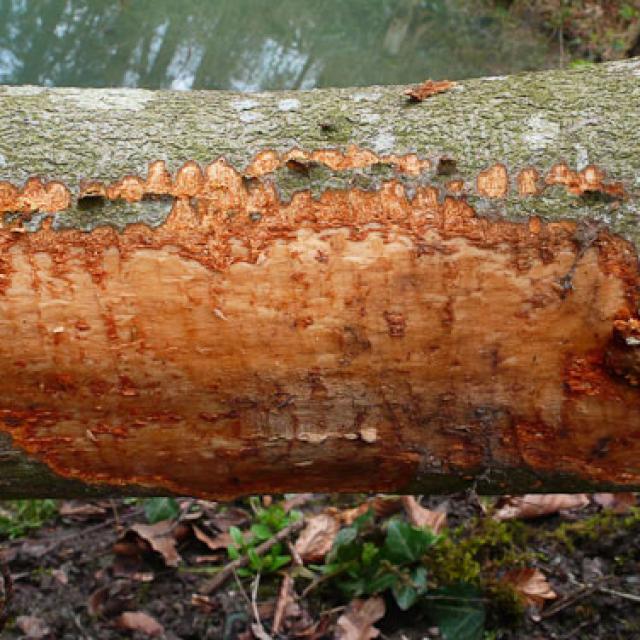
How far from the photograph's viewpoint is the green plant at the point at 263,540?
68.1 inches

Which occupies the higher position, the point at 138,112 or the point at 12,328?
the point at 138,112

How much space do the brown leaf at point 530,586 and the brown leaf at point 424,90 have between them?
1050 millimetres

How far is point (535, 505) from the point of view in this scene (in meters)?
1.86

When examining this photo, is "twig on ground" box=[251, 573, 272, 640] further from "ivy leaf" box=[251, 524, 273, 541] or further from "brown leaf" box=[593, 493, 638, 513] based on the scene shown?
"brown leaf" box=[593, 493, 638, 513]

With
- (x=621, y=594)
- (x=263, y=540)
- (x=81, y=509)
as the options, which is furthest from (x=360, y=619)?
(x=81, y=509)

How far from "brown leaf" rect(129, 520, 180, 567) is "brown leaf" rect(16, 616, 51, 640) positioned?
0.26 metres

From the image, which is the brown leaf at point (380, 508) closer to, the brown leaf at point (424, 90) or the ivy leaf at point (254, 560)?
the ivy leaf at point (254, 560)

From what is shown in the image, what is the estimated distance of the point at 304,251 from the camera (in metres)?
0.93

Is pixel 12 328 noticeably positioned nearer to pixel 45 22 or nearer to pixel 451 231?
pixel 451 231

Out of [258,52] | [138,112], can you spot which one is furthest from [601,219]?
[258,52]

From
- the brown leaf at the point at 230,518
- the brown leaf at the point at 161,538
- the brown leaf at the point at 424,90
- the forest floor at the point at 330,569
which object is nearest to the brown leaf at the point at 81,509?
the forest floor at the point at 330,569

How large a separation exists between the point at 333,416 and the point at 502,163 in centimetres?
36

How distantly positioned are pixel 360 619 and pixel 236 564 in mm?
308

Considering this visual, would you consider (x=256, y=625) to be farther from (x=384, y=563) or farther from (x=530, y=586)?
(x=530, y=586)
